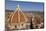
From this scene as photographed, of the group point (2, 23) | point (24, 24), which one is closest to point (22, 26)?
point (24, 24)

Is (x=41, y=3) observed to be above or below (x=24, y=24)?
above

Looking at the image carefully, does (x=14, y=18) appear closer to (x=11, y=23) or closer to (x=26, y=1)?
(x=11, y=23)

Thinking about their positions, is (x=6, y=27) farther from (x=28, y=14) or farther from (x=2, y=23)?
(x=28, y=14)

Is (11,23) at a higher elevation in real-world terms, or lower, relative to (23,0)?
lower

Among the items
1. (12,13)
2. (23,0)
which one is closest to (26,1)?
(23,0)

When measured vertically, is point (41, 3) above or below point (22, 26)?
above

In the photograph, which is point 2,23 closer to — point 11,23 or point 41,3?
point 11,23

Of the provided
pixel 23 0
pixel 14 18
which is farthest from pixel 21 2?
pixel 14 18

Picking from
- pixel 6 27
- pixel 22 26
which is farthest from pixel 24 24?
pixel 6 27
